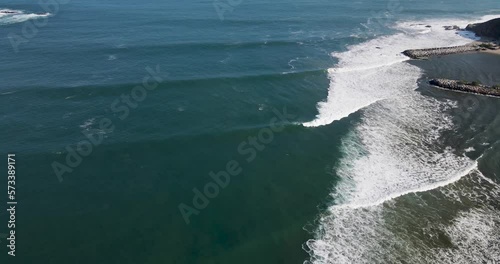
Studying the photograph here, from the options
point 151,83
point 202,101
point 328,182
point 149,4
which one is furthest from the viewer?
point 149,4

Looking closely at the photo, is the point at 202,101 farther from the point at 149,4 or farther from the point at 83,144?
the point at 149,4

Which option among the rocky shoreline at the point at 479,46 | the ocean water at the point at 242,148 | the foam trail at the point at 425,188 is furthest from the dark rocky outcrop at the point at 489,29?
the foam trail at the point at 425,188

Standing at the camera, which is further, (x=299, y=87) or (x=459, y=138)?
(x=299, y=87)

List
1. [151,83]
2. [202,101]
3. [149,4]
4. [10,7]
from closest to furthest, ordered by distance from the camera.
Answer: [202,101], [151,83], [10,7], [149,4]

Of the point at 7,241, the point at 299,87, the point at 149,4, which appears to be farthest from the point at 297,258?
the point at 149,4

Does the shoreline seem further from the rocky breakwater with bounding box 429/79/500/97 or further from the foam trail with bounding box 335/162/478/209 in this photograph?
the foam trail with bounding box 335/162/478/209

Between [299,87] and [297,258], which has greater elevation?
[299,87]

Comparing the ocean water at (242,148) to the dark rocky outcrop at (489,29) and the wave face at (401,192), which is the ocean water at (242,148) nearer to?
the wave face at (401,192)
